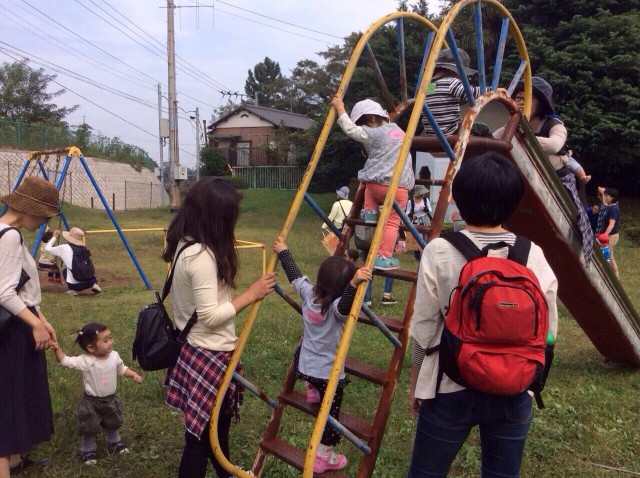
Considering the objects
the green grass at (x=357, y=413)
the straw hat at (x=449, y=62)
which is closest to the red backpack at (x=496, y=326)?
the green grass at (x=357, y=413)

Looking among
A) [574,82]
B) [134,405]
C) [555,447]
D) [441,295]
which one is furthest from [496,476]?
[574,82]

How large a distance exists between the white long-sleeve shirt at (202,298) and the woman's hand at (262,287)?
0.11 m

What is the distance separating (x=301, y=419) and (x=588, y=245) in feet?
7.22

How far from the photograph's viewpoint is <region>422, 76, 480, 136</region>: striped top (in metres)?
3.87

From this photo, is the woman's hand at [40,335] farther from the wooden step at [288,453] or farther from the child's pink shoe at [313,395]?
the child's pink shoe at [313,395]

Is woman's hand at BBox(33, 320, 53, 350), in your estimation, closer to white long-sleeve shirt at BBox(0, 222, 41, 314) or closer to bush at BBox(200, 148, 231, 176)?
white long-sleeve shirt at BBox(0, 222, 41, 314)

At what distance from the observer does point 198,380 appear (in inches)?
99.9

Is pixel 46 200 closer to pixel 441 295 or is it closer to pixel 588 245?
pixel 441 295

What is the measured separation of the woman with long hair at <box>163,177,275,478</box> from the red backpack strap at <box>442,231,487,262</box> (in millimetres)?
897

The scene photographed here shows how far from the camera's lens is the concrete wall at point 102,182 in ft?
70.7

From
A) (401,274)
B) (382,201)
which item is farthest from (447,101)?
(401,274)

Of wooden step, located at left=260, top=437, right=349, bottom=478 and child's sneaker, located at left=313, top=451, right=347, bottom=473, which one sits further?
child's sneaker, located at left=313, top=451, right=347, bottom=473

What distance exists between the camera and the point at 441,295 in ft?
6.42

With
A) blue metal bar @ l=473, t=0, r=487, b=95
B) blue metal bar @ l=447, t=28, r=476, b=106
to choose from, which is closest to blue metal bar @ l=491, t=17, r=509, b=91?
blue metal bar @ l=473, t=0, r=487, b=95
